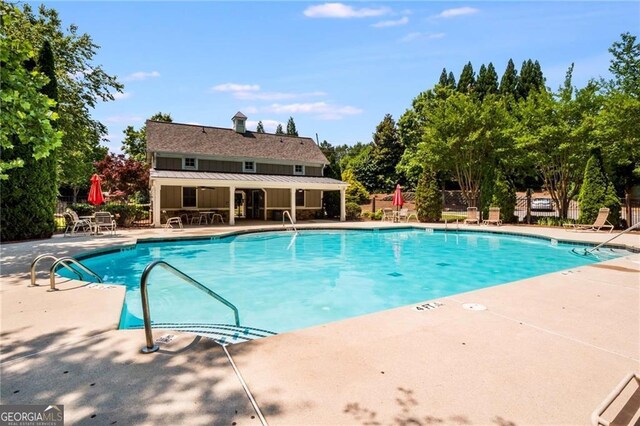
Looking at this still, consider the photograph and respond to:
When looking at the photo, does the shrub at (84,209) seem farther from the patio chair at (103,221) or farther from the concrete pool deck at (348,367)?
the concrete pool deck at (348,367)

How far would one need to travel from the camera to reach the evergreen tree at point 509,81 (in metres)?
43.8

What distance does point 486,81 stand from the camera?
44906mm

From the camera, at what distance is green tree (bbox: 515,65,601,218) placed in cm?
1619

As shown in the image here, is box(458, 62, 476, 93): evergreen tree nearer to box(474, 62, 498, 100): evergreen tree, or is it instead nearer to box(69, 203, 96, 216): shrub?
box(474, 62, 498, 100): evergreen tree

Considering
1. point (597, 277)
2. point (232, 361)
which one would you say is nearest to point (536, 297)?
point (597, 277)

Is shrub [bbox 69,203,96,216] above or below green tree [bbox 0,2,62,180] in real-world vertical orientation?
below

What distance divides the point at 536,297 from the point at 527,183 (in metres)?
35.7

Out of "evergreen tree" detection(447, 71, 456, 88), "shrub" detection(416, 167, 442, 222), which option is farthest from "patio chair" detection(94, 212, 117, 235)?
"evergreen tree" detection(447, 71, 456, 88)

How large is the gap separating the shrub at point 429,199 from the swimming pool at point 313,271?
4.92m

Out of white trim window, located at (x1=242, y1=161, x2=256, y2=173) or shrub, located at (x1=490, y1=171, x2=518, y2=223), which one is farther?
white trim window, located at (x1=242, y1=161, x2=256, y2=173)

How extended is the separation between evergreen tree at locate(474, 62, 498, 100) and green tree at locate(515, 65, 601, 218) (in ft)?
96.7

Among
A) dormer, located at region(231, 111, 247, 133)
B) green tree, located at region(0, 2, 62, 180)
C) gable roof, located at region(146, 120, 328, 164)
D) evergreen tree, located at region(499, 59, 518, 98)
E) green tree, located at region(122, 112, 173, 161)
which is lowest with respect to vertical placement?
green tree, located at region(0, 2, 62, 180)

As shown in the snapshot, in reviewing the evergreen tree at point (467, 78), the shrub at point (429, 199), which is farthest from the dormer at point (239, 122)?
the evergreen tree at point (467, 78)

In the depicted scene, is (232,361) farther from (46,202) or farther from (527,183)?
(527,183)
